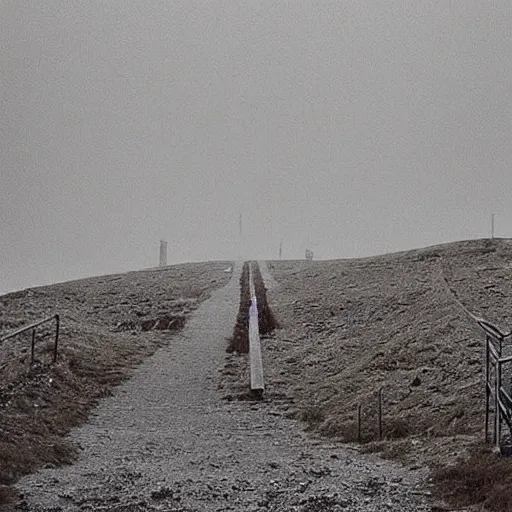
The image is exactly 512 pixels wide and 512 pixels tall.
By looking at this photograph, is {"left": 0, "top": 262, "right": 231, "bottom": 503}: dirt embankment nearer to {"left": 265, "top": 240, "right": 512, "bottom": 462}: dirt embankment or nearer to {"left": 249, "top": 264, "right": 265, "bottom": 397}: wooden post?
{"left": 249, "top": 264, "right": 265, "bottom": 397}: wooden post

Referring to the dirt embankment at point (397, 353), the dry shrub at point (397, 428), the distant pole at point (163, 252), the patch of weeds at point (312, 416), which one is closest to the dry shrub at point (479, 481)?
the dirt embankment at point (397, 353)

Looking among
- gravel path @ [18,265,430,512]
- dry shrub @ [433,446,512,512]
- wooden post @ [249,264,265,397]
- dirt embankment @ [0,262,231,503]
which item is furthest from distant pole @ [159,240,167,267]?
dry shrub @ [433,446,512,512]

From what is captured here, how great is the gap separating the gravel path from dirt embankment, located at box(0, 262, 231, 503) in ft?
0.97

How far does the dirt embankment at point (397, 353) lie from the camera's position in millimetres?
8602

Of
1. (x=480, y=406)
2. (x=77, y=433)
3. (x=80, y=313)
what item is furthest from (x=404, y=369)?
(x=80, y=313)

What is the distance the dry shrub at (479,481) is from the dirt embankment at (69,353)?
3369mm

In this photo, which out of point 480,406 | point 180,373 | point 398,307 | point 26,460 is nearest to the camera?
point 26,460

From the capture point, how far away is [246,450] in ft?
28.2

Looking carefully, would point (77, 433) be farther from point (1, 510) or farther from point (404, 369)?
point (404, 369)

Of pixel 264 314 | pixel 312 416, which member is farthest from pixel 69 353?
pixel 264 314

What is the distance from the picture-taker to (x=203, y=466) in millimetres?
7734

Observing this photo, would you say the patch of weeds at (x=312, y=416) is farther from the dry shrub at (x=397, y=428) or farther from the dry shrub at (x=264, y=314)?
the dry shrub at (x=264, y=314)

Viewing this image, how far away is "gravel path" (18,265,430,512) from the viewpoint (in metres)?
6.25

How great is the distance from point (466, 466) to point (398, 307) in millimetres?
10361
